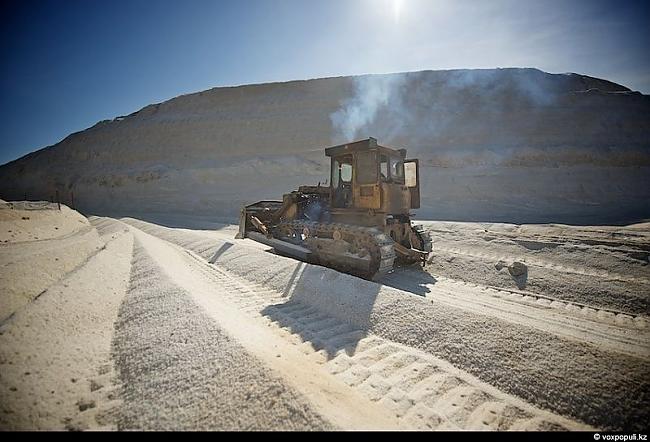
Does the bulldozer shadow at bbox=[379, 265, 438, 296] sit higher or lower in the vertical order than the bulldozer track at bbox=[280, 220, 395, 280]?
lower

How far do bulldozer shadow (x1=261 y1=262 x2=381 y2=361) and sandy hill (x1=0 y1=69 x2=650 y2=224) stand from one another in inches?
519

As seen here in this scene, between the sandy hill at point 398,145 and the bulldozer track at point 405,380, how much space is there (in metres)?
14.3

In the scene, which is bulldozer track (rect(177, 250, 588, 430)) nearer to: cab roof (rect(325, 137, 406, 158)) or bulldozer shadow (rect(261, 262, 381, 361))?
bulldozer shadow (rect(261, 262, 381, 361))

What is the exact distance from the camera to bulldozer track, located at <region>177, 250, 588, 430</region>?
7.16ft

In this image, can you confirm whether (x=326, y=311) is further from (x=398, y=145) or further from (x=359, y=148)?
(x=398, y=145)

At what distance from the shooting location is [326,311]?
4215 millimetres

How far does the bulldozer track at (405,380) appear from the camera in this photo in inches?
86.0

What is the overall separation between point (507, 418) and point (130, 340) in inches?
138

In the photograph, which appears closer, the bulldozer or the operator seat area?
the bulldozer

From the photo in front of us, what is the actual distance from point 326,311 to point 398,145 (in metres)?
25.2

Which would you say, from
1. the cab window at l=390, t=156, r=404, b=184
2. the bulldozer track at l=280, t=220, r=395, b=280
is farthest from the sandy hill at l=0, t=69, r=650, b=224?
the bulldozer track at l=280, t=220, r=395, b=280

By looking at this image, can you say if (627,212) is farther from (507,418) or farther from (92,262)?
(92,262)

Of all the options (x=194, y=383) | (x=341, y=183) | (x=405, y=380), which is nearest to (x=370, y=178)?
(x=341, y=183)

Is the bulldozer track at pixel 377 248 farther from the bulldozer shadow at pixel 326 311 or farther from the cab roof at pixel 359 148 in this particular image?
the cab roof at pixel 359 148
